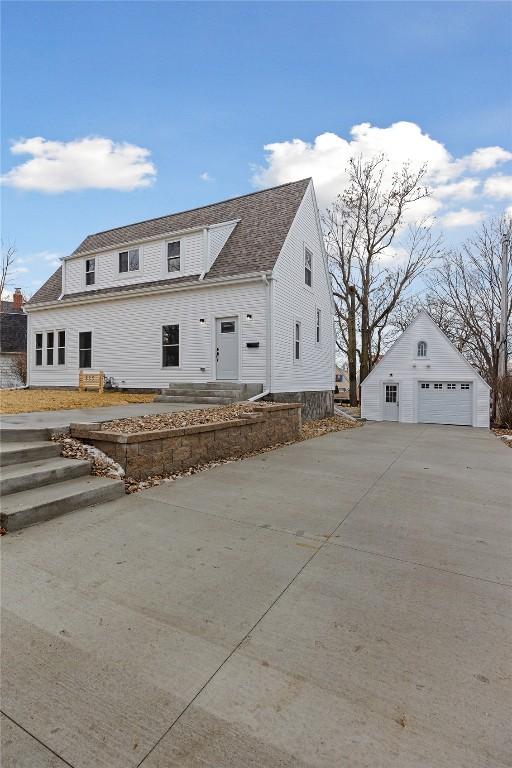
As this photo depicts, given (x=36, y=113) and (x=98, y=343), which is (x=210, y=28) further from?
(x=98, y=343)

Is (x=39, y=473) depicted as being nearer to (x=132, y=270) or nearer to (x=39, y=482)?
(x=39, y=482)

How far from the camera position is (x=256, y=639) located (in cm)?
191

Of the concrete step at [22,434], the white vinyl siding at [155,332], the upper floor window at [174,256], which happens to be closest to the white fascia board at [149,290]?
the white vinyl siding at [155,332]

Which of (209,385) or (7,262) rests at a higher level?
(7,262)

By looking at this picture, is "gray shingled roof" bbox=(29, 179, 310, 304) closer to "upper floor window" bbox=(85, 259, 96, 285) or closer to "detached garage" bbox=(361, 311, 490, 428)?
"upper floor window" bbox=(85, 259, 96, 285)

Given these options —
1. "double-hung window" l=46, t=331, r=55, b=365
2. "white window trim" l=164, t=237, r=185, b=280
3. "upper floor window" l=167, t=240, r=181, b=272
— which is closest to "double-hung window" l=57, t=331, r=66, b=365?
"double-hung window" l=46, t=331, r=55, b=365

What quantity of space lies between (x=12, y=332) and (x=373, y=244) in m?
24.5

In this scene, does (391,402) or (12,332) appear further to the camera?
(12,332)

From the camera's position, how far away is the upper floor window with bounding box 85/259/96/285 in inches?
605

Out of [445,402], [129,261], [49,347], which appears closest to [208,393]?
[129,261]

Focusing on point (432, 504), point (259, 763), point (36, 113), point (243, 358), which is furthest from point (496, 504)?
point (36, 113)

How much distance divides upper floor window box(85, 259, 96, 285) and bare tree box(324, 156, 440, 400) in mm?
15568

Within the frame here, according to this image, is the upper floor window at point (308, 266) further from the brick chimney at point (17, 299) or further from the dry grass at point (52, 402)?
the brick chimney at point (17, 299)

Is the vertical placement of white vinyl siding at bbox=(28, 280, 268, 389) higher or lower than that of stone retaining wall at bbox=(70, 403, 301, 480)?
higher
